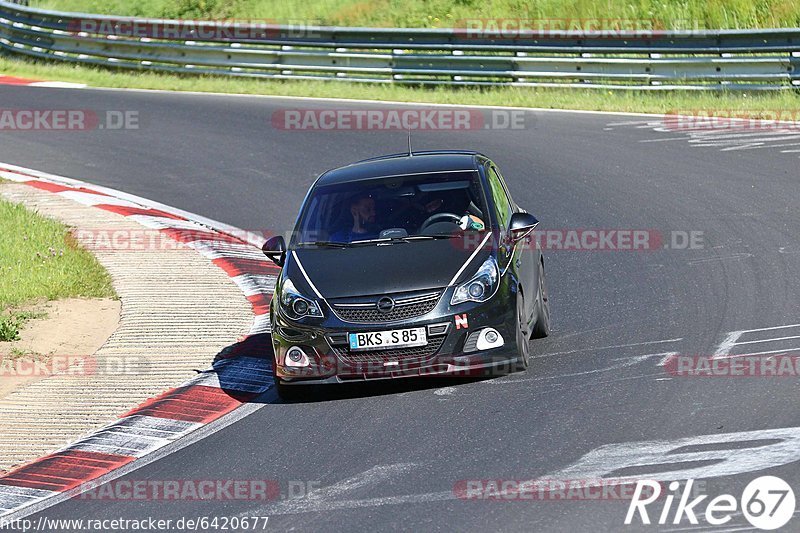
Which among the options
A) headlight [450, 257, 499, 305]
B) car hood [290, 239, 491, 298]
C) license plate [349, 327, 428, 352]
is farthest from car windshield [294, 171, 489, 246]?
license plate [349, 327, 428, 352]

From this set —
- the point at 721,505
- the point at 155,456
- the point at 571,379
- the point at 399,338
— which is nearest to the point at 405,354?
the point at 399,338

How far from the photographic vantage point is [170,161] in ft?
62.1

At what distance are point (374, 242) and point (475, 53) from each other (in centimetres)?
1429

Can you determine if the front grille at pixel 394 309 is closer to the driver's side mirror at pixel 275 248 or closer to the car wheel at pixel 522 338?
the car wheel at pixel 522 338

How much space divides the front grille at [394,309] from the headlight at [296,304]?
23 cm

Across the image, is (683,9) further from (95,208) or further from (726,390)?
(726,390)

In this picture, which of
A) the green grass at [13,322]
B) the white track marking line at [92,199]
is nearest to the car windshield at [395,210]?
the green grass at [13,322]

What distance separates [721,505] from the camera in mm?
6082

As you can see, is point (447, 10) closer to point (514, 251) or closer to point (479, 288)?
point (514, 251)

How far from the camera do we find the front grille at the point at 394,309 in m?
8.56

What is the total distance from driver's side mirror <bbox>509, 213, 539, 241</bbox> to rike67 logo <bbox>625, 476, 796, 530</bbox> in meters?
3.39

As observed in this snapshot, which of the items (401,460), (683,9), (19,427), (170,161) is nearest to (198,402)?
(19,427)

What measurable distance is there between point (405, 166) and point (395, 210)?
0.67 meters

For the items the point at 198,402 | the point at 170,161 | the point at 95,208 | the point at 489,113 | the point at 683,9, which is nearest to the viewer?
the point at 198,402
